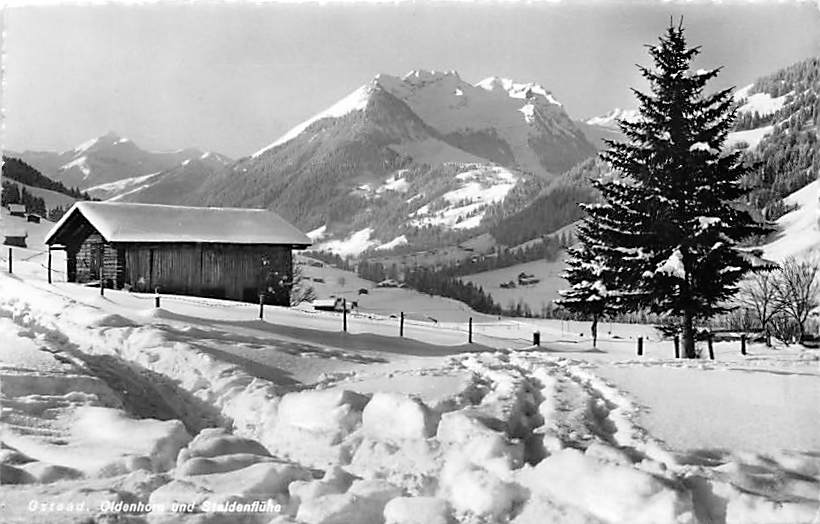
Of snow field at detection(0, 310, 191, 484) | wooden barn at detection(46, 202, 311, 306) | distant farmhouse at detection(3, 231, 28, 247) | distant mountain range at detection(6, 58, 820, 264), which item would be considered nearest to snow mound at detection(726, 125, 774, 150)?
distant mountain range at detection(6, 58, 820, 264)

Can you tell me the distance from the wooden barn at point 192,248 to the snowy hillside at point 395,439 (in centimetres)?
1491

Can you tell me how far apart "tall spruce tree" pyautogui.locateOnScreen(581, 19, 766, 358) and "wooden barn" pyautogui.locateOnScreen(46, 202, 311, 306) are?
15970mm

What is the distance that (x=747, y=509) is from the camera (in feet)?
15.3

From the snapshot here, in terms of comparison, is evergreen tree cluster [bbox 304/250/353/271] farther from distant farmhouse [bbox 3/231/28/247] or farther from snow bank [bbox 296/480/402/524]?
snow bank [bbox 296/480/402/524]

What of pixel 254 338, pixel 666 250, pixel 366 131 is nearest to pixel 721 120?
pixel 666 250

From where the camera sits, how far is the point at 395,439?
6.68 m

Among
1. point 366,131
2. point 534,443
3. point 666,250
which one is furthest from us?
point 366,131

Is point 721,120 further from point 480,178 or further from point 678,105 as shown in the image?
point 480,178

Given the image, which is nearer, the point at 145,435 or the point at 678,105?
the point at 145,435

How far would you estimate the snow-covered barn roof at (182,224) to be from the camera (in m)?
25.6

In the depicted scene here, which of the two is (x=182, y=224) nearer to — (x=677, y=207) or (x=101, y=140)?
(x=101, y=140)

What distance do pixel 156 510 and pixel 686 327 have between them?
14792mm

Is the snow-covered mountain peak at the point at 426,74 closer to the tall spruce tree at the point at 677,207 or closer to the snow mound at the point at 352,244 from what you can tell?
the tall spruce tree at the point at 677,207

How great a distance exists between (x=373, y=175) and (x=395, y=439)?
7541 cm
